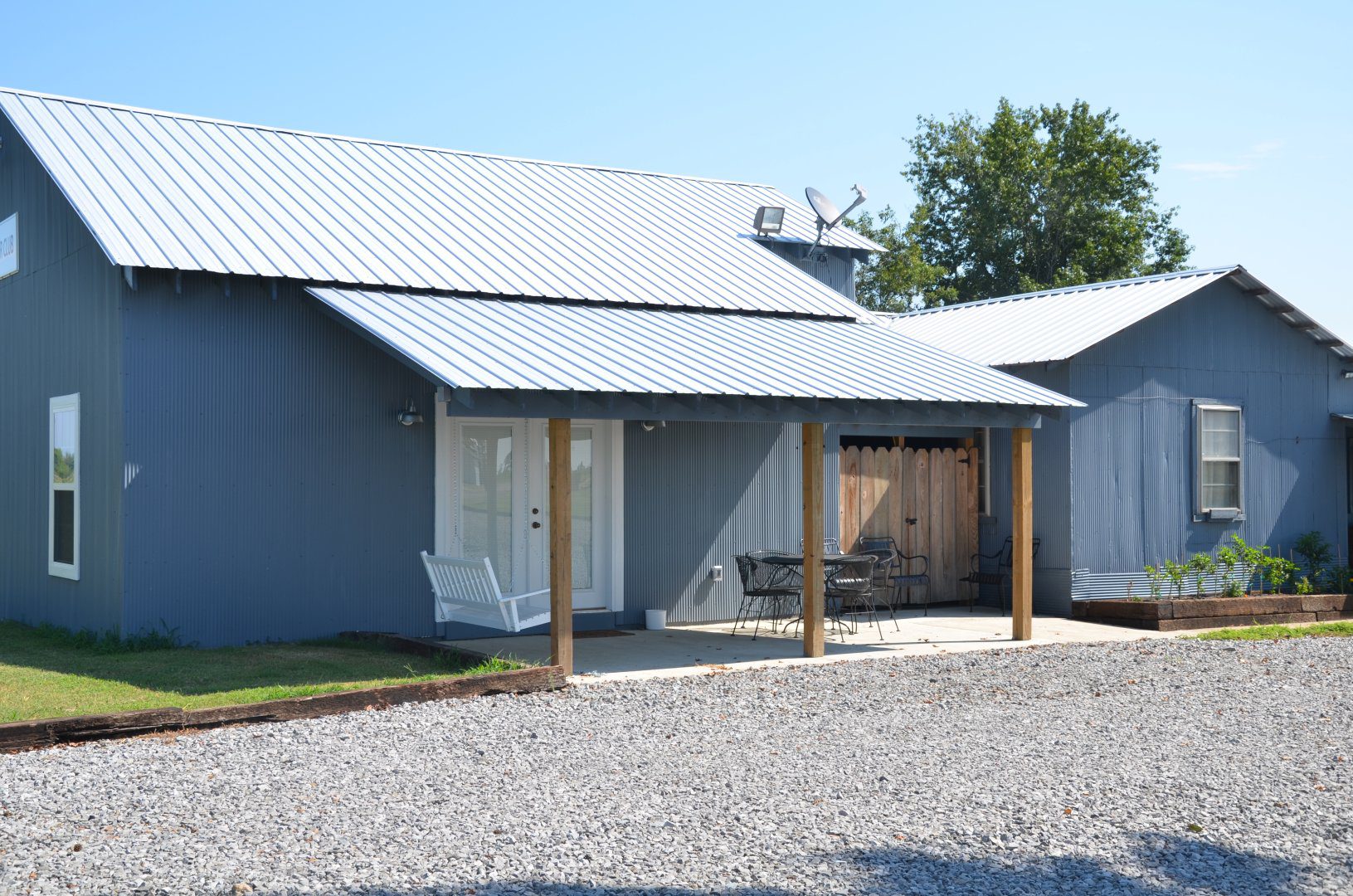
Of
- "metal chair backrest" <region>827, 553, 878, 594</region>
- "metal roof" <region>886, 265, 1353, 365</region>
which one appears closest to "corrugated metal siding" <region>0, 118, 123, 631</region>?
"metal chair backrest" <region>827, 553, 878, 594</region>

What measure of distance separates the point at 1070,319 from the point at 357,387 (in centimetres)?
892

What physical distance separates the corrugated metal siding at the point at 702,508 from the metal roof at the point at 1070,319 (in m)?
2.31

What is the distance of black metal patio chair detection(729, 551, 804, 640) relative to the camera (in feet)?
43.0

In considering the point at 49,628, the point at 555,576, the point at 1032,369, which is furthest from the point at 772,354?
the point at 49,628

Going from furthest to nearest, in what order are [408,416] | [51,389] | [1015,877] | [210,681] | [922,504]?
[922,504] < [51,389] < [408,416] < [210,681] < [1015,877]

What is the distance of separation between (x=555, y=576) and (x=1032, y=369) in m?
7.53

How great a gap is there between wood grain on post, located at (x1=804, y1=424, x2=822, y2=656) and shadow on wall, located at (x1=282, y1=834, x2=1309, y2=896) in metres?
5.92

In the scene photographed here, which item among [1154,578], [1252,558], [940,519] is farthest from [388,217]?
[1252,558]

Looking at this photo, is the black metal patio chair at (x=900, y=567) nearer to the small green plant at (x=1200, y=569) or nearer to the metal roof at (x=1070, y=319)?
the metal roof at (x=1070, y=319)

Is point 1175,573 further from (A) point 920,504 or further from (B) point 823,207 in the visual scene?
(B) point 823,207

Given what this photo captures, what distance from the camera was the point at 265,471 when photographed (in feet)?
38.4

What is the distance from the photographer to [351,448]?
1214cm

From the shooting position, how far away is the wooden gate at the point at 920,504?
15.7 metres

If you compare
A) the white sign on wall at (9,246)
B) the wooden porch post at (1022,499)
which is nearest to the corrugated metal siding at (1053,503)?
the wooden porch post at (1022,499)
